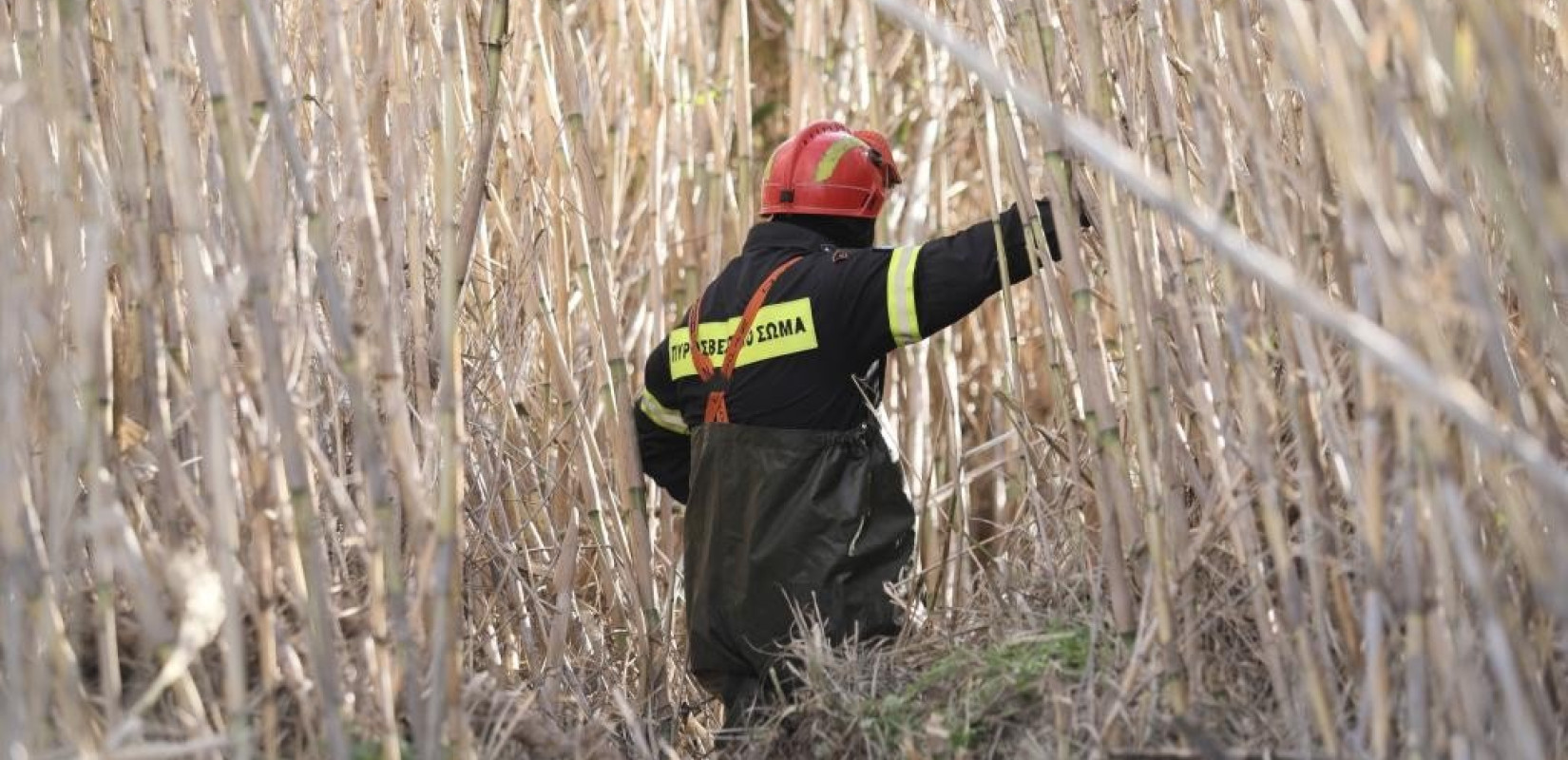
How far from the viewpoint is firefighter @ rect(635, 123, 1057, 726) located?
9.27 feet

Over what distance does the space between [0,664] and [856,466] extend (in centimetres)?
132

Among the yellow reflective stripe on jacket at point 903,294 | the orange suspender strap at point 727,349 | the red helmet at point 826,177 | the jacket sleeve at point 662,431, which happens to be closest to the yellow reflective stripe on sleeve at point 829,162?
the red helmet at point 826,177

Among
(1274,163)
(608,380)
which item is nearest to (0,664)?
(608,380)

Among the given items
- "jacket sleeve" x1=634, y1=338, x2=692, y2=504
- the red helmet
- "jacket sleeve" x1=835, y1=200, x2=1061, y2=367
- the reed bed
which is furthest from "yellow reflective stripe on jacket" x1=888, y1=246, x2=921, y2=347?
"jacket sleeve" x1=634, y1=338, x2=692, y2=504

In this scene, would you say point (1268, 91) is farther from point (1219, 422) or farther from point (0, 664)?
point (0, 664)

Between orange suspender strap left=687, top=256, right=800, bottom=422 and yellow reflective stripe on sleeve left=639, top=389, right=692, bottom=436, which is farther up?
orange suspender strap left=687, top=256, right=800, bottom=422

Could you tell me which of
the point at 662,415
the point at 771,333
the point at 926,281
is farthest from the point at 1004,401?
the point at 662,415

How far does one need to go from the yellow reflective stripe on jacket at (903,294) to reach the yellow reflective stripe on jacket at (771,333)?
0.15m

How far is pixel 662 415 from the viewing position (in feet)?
10.3

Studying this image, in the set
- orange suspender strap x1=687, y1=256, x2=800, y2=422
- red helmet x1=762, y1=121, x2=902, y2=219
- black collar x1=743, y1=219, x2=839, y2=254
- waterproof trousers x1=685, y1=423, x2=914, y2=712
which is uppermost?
red helmet x1=762, y1=121, x2=902, y2=219

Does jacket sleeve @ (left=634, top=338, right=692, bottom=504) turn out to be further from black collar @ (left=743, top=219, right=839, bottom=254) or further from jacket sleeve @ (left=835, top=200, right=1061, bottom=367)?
jacket sleeve @ (left=835, top=200, right=1061, bottom=367)

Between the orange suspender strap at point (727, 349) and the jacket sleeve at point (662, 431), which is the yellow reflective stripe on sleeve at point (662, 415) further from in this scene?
the orange suspender strap at point (727, 349)

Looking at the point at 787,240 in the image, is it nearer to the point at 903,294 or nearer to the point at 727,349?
the point at 727,349

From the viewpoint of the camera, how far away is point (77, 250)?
2.10m
